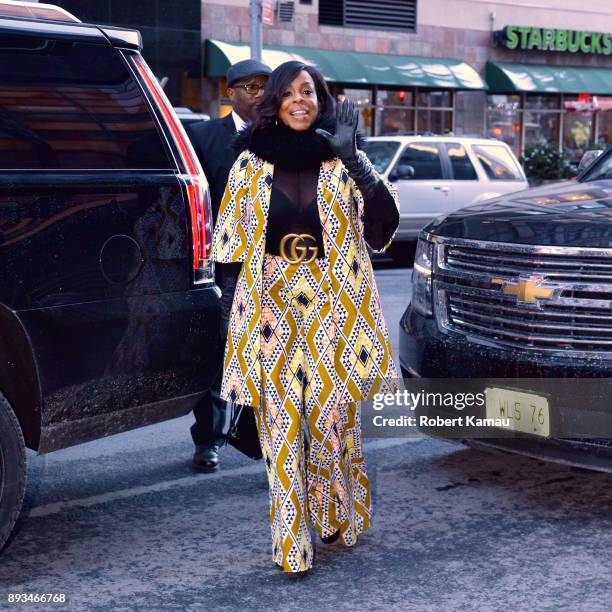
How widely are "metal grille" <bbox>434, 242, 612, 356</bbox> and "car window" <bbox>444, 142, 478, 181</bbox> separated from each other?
11411 mm

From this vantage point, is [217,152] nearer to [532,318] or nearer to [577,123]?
[532,318]

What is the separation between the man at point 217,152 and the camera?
5.12 metres

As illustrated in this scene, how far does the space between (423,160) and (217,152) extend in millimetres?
10829

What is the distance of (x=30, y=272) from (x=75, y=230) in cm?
21

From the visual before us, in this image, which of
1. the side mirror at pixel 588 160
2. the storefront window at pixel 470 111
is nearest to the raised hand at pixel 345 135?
the side mirror at pixel 588 160

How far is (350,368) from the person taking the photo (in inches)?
155

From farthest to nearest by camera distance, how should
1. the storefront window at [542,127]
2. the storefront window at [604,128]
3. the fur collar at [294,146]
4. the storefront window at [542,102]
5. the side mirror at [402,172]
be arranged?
the storefront window at [604,128]
the storefront window at [542,127]
the storefront window at [542,102]
the side mirror at [402,172]
the fur collar at [294,146]

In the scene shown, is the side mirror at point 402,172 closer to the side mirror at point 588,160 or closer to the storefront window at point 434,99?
the side mirror at point 588,160

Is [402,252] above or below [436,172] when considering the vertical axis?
below

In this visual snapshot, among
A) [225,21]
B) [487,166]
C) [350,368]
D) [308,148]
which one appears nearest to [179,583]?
[350,368]

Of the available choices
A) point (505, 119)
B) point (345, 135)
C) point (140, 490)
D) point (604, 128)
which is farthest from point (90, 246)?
point (604, 128)

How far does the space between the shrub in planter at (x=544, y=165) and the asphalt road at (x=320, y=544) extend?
18366 mm

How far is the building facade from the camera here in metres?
23.5

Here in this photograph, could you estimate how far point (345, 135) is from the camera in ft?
12.3
